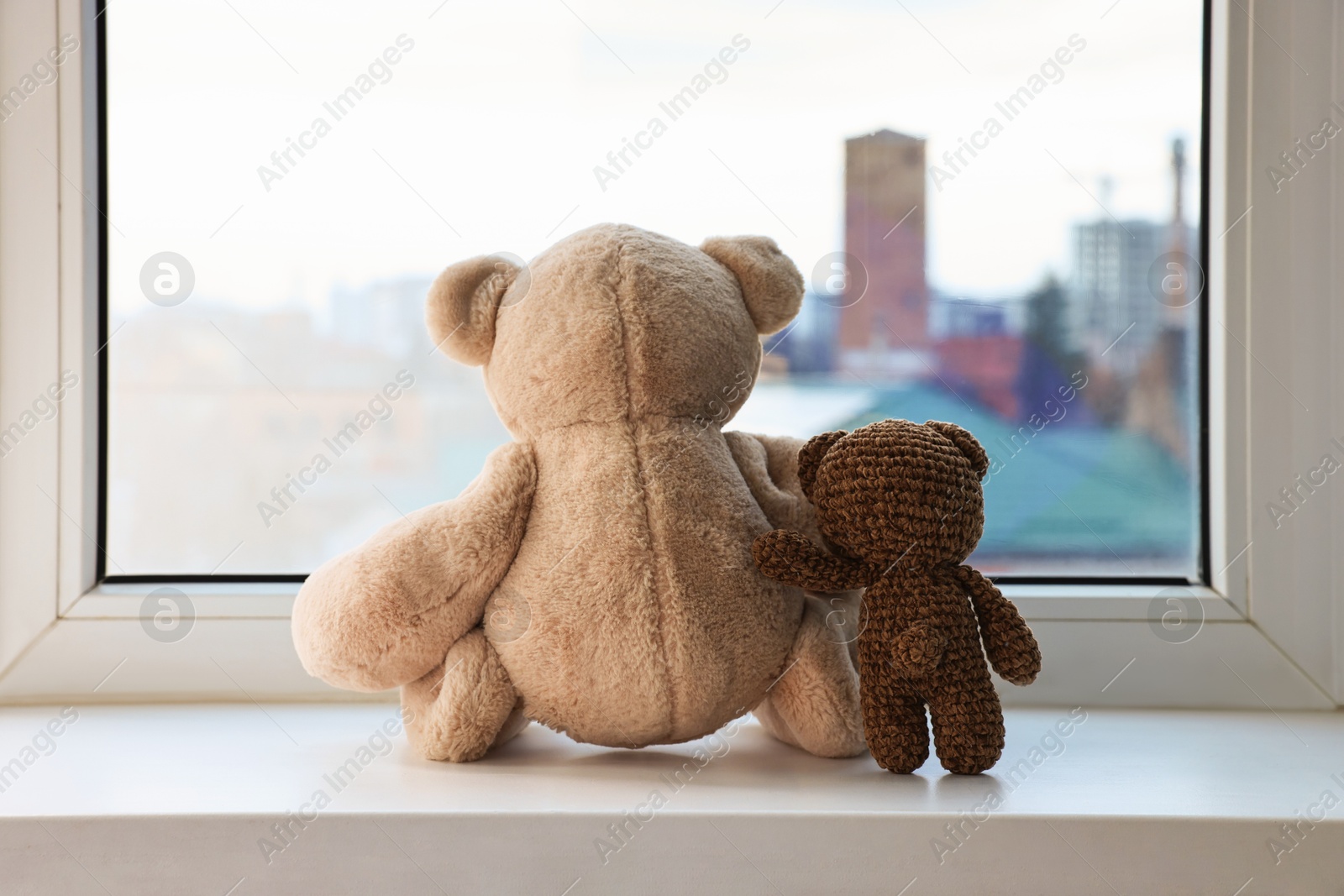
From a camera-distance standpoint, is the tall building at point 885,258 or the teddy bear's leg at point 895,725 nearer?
the teddy bear's leg at point 895,725

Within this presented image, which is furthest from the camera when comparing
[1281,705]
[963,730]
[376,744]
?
[1281,705]

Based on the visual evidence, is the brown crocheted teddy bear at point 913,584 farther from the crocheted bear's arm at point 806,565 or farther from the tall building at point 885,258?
the tall building at point 885,258

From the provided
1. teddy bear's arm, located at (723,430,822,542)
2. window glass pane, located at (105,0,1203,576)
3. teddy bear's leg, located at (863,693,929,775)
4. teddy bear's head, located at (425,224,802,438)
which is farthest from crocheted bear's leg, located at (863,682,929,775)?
window glass pane, located at (105,0,1203,576)

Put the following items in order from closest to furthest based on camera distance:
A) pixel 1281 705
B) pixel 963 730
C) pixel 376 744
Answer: pixel 963 730, pixel 376 744, pixel 1281 705

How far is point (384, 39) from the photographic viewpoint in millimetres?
1090

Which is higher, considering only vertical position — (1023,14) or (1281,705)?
(1023,14)

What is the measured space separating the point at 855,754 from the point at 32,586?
855 mm

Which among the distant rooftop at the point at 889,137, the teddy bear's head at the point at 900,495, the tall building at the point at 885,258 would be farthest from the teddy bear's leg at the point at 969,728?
the distant rooftop at the point at 889,137

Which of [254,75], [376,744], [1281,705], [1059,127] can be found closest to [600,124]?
[254,75]

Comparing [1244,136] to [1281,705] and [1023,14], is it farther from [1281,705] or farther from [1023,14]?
[1281,705]

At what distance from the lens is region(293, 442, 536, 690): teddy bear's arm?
2.54 ft

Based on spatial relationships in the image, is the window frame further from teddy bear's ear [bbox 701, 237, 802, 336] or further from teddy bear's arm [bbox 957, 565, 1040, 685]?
teddy bear's ear [bbox 701, 237, 802, 336]

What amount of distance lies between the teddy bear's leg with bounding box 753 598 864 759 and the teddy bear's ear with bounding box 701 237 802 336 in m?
0.26

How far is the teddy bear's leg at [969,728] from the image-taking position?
2.52 ft
